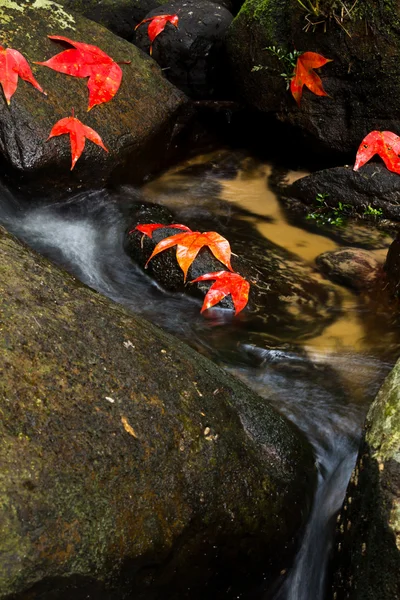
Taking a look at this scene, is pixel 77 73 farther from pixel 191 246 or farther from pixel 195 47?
pixel 191 246

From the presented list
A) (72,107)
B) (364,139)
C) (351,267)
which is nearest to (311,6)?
(364,139)

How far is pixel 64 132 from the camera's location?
5070mm

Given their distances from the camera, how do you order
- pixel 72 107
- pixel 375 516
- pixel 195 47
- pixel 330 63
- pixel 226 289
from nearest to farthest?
pixel 375 516
pixel 226 289
pixel 72 107
pixel 330 63
pixel 195 47

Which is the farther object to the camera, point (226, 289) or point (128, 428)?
point (226, 289)

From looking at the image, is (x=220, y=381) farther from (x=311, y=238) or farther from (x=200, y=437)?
(x=311, y=238)

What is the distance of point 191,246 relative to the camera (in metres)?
4.59

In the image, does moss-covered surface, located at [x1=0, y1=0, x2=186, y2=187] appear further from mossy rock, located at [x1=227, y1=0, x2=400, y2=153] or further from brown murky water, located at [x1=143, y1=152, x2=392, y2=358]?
mossy rock, located at [x1=227, y1=0, x2=400, y2=153]

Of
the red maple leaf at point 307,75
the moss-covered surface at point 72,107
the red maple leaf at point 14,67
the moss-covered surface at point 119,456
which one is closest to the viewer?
the moss-covered surface at point 119,456

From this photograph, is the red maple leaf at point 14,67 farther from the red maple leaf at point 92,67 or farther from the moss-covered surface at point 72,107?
the red maple leaf at point 92,67

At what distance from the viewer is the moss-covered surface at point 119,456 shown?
215 cm

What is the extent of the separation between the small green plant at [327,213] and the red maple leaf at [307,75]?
0.98 meters

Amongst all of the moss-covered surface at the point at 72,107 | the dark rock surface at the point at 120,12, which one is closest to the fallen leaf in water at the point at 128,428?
the moss-covered surface at the point at 72,107

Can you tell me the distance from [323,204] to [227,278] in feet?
5.18

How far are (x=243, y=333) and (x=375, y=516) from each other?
2000mm
